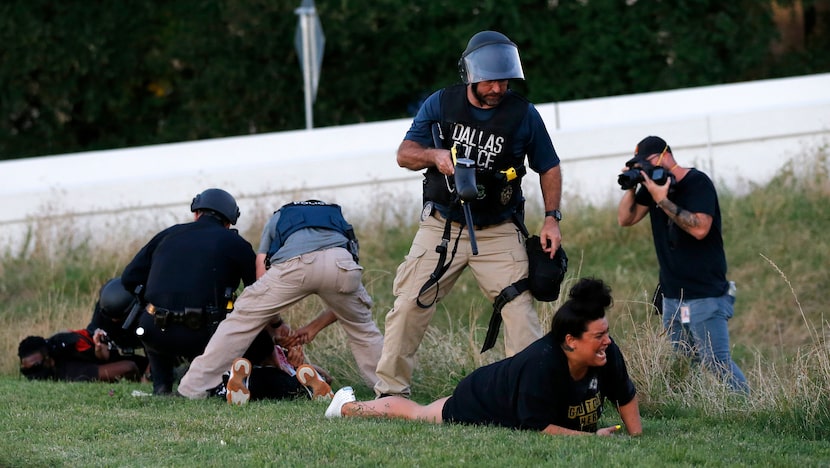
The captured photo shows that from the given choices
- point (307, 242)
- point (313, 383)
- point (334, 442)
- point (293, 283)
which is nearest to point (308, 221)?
point (307, 242)

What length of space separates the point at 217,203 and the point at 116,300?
49.1 inches

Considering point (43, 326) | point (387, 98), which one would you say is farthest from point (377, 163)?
point (387, 98)

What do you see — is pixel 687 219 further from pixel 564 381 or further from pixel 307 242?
pixel 307 242

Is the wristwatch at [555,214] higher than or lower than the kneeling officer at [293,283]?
higher

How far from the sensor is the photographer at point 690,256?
8477 millimetres

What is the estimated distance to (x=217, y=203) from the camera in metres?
9.12

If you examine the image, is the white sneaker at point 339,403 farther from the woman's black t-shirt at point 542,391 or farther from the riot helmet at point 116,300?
the riot helmet at point 116,300

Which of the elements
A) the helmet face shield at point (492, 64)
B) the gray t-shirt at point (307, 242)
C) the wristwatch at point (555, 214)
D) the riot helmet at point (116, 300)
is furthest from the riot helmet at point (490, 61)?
the riot helmet at point (116, 300)

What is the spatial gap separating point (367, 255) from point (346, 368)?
4.09 m

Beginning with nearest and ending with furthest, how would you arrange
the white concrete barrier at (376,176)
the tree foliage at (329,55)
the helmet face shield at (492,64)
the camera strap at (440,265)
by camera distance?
the helmet face shield at (492,64), the camera strap at (440,265), the white concrete barrier at (376,176), the tree foliage at (329,55)

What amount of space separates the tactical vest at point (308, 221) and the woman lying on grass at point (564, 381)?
189 cm

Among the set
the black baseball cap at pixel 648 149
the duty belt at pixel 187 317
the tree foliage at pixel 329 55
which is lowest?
the duty belt at pixel 187 317

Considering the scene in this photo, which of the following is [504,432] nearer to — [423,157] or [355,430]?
[355,430]

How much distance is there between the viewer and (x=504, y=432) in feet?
21.9
